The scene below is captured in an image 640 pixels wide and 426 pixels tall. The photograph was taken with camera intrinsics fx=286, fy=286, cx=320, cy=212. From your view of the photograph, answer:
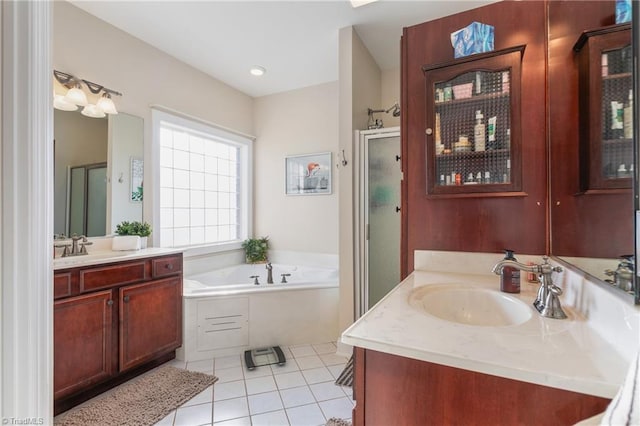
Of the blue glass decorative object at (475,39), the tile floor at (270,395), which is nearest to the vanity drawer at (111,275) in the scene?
the tile floor at (270,395)

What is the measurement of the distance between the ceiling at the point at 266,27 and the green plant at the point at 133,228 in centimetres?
166

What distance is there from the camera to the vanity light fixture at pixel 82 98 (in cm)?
208

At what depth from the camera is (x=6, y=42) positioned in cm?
73

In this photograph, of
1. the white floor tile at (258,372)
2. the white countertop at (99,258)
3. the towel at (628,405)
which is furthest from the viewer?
the white floor tile at (258,372)

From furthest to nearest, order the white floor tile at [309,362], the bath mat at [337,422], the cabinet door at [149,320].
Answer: the white floor tile at [309,362] → the cabinet door at [149,320] → the bath mat at [337,422]

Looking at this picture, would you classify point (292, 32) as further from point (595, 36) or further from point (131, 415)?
point (131, 415)

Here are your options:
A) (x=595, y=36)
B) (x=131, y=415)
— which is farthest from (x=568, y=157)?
(x=131, y=415)

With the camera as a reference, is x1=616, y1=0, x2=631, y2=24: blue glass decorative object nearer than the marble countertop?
No

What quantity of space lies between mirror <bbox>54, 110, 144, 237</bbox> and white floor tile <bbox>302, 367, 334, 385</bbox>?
6.42 feet

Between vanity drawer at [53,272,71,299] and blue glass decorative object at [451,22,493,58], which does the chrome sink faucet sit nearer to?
blue glass decorative object at [451,22,493,58]

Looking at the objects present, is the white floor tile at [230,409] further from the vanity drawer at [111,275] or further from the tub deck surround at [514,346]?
the tub deck surround at [514,346]

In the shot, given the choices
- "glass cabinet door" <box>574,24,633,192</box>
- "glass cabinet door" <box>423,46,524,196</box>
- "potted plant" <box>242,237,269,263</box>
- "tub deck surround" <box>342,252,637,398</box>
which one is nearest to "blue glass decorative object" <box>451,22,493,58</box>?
"glass cabinet door" <box>423,46,524,196</box>

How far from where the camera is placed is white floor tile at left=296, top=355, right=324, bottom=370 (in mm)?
2250

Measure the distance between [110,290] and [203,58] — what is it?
2320 mm
